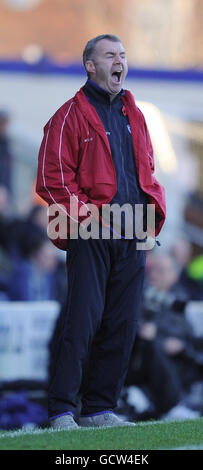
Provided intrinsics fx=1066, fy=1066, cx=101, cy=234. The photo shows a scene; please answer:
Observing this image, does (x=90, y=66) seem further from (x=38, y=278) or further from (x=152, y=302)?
(x=38, y=278)

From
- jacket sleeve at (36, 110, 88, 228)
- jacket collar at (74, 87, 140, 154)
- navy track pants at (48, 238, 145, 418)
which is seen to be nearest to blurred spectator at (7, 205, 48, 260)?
navy track pants at (48, 238, 145, 418)

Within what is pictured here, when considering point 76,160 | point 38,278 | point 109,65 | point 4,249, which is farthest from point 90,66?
point 4,249

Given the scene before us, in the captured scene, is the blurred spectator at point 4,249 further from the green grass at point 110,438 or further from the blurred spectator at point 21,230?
the green grass at point 110,438

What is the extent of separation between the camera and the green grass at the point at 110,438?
4.21 metres

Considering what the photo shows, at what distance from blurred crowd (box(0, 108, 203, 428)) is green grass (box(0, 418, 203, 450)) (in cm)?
287

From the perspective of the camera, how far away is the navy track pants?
470 centimetres

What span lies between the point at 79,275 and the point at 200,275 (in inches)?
199

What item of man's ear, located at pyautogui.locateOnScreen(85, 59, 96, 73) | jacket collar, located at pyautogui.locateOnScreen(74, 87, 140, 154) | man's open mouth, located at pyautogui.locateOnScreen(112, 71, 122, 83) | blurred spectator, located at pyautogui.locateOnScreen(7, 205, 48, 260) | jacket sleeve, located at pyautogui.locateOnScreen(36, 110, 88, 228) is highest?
man's ear, located at pyautogui.locateOnScreen(85, 59, 96, 73)

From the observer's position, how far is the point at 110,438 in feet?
14.4

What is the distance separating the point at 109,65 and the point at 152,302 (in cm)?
397

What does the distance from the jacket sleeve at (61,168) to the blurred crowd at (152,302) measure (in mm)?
3016

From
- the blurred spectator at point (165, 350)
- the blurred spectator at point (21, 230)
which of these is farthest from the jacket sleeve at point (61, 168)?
the blurred spectator at point (21, 230)

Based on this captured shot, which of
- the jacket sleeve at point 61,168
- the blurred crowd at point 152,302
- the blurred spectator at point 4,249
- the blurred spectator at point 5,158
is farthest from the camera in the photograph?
the blurred spectator at point 5,158

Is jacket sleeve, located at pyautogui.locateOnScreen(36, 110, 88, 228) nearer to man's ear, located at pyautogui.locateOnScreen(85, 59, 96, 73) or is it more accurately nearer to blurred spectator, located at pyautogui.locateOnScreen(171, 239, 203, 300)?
man's ear, located at pyautogui.locateOnScreen(85, 59, 96, 73)
